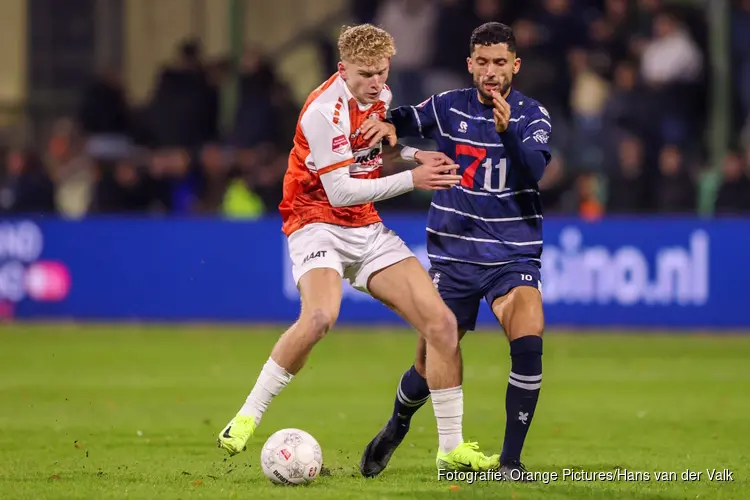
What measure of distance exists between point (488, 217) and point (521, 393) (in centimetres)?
105

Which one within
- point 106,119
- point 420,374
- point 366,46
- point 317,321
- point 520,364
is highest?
point 366,46

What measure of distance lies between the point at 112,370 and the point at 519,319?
702 cm

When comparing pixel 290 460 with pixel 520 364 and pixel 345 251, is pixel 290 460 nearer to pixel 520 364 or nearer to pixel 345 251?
pixel 345 251

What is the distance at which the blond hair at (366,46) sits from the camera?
7277 millimetres

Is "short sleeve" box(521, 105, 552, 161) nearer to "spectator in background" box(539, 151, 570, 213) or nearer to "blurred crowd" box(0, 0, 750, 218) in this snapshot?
"blurred crowd" box(0, 0, 750, 218)

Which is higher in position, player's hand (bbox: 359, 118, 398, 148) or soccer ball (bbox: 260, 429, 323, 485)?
player's hand (bbox: 359, 118, 398, 148)

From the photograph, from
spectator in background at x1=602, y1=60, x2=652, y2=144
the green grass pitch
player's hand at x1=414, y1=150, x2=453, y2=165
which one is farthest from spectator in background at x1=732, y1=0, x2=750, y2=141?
player's hand at x1=414, y1=150, x2=453, y2=165

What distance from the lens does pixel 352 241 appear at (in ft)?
24.8

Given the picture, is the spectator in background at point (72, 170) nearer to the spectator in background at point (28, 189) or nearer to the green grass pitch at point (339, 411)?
the spectator in background at point (28, 189)

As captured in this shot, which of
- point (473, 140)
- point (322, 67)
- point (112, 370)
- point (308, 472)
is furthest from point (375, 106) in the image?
point (322, 67)

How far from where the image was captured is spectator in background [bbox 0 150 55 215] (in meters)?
18.5

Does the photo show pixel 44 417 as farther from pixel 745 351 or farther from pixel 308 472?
pixel 745 351

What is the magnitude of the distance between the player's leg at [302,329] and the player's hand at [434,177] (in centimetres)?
63

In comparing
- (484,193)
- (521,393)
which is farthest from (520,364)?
(484,193)
